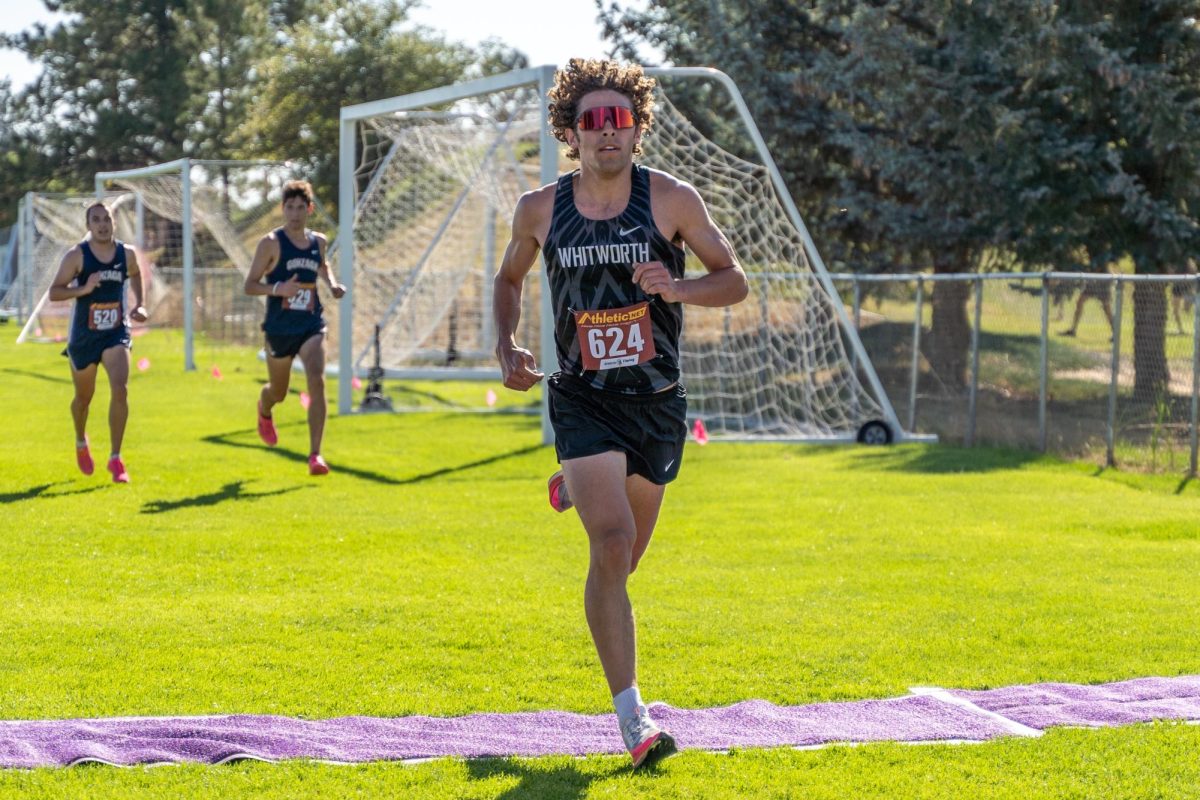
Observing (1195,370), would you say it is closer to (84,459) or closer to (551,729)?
(84,459)

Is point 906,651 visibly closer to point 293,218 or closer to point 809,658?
point 809,658

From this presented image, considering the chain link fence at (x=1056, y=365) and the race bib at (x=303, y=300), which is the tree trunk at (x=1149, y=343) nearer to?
the chain link fence at (x=1056, y=365)

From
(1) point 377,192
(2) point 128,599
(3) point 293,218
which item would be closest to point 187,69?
(1) point 377,192

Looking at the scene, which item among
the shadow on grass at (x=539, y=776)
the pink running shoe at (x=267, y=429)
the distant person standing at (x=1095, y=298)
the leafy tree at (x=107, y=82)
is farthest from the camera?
the leafy tree at (x=107, y=82)

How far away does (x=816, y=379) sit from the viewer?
67.4 feet

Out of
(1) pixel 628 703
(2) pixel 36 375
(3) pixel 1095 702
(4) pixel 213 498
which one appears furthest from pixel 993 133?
(1) pixel 628 703

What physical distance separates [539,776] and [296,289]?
338 inches

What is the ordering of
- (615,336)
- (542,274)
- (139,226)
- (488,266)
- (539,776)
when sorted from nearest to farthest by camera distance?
1. (539,776)
2. (615,336)
3. (542,274)
4. (488,266)
5. (139,226)

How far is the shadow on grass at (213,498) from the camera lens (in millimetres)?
11977

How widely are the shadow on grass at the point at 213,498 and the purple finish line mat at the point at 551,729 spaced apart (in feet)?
20.5

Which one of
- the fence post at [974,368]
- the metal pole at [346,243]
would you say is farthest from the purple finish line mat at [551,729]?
the metal pole at [346,243]

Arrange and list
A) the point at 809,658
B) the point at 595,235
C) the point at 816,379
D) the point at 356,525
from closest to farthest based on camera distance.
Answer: the point at 595,235
the point at 809,658
the point at 356,525
the point at 816,379

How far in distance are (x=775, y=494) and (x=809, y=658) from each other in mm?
6214

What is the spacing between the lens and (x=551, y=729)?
5.98 m
